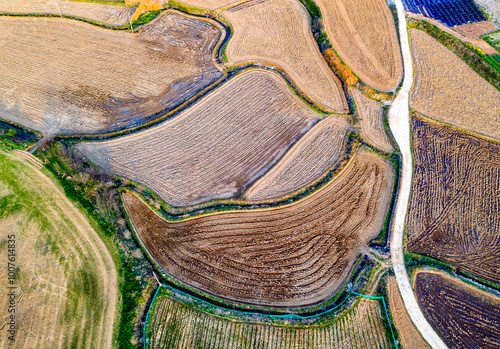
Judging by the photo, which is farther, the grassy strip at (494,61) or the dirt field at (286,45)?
the grassy strip at (494,61)

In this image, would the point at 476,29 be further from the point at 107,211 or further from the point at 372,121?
the point at 107,211

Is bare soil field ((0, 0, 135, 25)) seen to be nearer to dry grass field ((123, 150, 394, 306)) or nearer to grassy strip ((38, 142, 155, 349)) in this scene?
grassy strip ((38, 142, 155, 349))

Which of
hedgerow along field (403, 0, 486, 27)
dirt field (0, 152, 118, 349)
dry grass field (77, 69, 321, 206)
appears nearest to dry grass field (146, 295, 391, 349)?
dirt field (0, 152, 118, 349)

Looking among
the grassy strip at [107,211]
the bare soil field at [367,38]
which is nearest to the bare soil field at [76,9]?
the grassy strip at [107,211]

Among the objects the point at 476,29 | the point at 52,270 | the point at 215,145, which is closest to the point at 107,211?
the point at 52,270

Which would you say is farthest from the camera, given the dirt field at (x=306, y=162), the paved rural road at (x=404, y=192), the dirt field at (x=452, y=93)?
the dirt field at (x=452, y=93)

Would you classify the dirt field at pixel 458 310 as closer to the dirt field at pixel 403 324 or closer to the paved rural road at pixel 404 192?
the paved rural road at pixel 404 192

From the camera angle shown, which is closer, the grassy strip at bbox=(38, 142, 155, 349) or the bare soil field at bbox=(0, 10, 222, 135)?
the grassy strip at bbox=(38, 142, 155, 349)

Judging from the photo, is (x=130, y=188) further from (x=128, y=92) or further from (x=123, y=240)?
(x=128, y=92)
